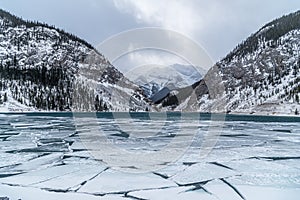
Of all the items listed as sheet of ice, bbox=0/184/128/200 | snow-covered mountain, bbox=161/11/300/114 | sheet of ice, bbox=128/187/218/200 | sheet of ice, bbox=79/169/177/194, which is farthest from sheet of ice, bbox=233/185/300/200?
snow-covered mountain, bbox=161/11/300/114

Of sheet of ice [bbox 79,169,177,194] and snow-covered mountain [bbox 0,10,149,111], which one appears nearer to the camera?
sheet of ice [bbox 79,169,177,194]

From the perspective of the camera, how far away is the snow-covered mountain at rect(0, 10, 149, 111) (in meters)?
104

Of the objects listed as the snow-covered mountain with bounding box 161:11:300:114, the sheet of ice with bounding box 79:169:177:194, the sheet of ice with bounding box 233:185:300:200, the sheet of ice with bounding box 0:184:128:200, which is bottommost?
the sheet of ice with bounding box 0:184:128:200

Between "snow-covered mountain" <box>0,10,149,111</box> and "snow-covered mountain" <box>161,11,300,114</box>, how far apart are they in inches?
1201

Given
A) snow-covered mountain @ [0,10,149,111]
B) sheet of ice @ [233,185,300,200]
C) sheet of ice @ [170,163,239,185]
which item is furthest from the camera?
snow-covered mountain @ [0,10,149,111]

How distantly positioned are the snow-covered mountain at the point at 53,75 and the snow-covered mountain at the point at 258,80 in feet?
100

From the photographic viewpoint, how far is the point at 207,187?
6.36 meters

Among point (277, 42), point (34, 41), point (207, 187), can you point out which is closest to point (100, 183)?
point (207, 187)

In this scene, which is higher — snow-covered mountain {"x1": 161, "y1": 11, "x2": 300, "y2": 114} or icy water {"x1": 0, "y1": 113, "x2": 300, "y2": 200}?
snow-covered mountain {"x1": 161, "y1": 11, "x2": 300, "y2": 114}

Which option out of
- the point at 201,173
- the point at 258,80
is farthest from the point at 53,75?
the point at 201,173

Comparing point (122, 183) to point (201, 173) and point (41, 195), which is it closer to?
point (41, 195)

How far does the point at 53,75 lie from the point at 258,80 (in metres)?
81.8

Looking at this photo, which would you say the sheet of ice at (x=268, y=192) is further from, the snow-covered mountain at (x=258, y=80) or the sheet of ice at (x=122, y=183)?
the snow-covered mountain at (x=258, y=80)

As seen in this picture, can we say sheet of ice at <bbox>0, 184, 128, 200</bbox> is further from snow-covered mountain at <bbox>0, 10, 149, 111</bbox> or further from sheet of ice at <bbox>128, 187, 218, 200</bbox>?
snow-covered mountain at <bbox>0, 10, 149, 111</bbox>
